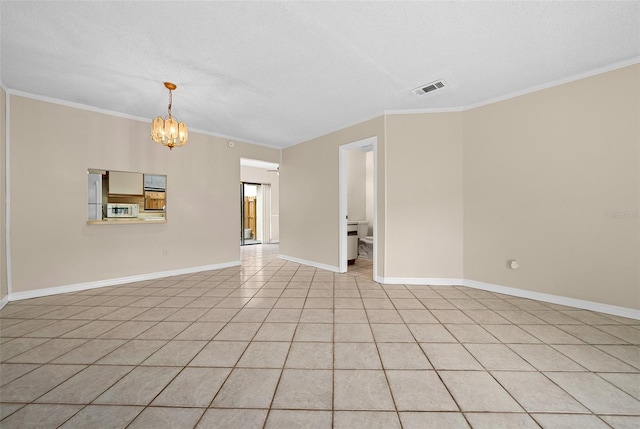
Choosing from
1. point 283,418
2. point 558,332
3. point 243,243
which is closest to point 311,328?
point 283,418

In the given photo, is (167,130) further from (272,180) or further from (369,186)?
(272,180)

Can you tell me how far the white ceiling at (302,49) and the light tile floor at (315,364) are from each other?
2.64 m

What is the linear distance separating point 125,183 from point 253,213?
545 cm

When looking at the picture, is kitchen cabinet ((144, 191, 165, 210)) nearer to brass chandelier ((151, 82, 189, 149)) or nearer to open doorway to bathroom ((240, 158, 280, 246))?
brass chandelier ((151, 82, 189, 149))

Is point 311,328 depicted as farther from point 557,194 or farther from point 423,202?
point 557,194

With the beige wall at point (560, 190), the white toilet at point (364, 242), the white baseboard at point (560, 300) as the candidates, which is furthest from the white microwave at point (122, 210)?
the white baseboard at point (560, 300)

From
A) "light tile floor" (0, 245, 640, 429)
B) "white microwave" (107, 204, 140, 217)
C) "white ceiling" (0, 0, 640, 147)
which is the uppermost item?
"white ceiling" (0, 0, 640, 147)

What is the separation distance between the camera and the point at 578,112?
278 cm

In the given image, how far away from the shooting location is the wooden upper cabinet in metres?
3.74

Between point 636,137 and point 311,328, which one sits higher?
point 636,137

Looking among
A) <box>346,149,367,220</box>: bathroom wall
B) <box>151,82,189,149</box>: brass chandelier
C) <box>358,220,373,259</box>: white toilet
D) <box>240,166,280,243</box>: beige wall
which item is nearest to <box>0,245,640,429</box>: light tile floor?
<box>151,82,189,149</box>: brass chandelier

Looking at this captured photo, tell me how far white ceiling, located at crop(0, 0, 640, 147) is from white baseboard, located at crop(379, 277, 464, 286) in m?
2.61

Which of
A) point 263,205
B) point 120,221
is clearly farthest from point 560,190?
point 263,205

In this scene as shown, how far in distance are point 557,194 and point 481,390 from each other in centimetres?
269
